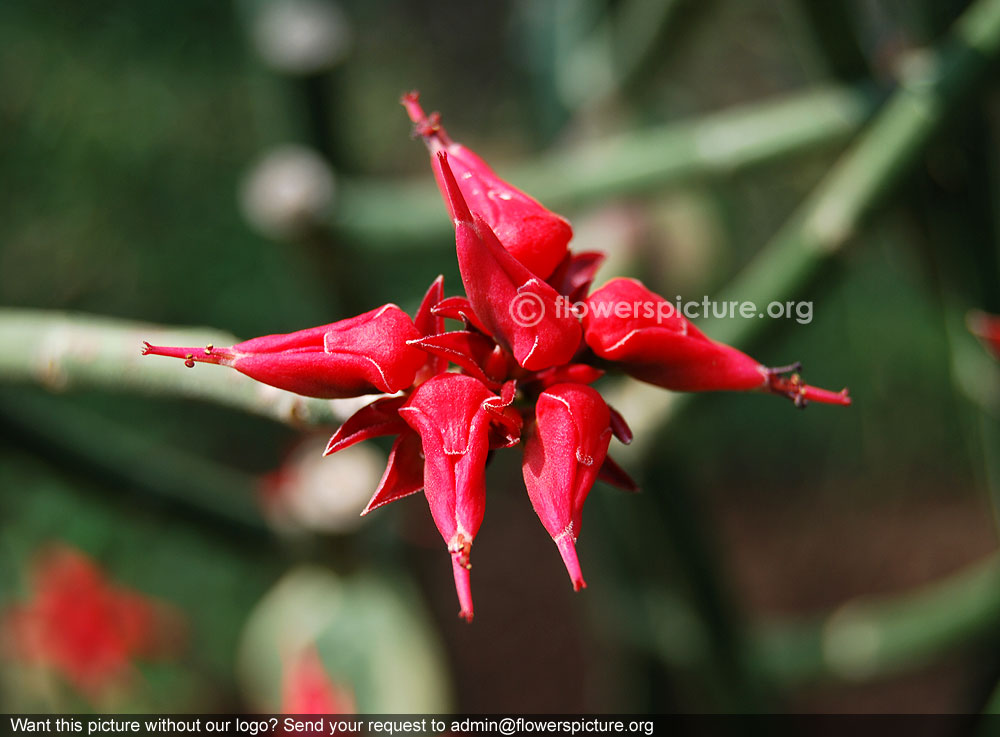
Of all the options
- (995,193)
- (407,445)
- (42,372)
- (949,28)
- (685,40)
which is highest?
(685,40)

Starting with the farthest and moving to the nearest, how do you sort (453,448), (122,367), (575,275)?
(122,367) → (575,275) → (453,448)

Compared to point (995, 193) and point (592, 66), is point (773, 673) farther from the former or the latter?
point (592, 66)

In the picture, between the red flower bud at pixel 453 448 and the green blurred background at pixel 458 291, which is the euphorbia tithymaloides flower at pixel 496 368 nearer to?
the red flower bud at pixel 453 448

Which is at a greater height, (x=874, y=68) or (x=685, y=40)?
(x=685, y=40)

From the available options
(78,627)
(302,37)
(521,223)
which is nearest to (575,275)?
(521,223)

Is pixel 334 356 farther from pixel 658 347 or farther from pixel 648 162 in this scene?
pixel 648 162

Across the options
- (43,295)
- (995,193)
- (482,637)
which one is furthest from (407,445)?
(43,295)

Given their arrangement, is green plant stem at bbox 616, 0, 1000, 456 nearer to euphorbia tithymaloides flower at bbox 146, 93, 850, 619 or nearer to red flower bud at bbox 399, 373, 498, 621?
euphorbia tithymaloides flower at bbox 146, 93, 850, 619
